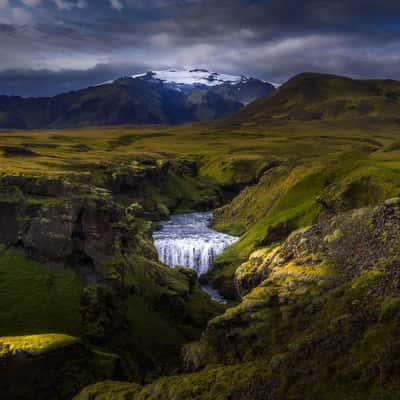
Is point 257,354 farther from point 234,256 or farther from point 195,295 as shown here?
point 234,256

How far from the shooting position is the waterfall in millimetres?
73000

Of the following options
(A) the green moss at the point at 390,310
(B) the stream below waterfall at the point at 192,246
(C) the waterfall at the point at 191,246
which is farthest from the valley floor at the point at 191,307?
(C) the waterfall at the point at 191,246

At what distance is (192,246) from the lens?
75688 millimetres

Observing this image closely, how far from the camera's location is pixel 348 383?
17.5 m

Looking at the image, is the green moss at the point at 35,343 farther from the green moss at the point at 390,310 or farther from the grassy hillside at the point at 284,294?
the green moss at the point at 390,310

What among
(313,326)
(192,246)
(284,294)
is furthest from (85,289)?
(192,246)

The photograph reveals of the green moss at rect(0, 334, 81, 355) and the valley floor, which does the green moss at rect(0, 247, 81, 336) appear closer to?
the valley floor

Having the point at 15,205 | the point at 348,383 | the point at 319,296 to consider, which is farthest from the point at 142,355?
the point at 348,383

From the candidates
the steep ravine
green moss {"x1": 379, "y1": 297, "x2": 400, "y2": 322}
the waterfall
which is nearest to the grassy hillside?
green moss {"x1": 379, "y1": 297, "x2": 400, "y2": 322}

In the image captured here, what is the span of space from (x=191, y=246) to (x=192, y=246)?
176 millimetres

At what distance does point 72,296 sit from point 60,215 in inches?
323

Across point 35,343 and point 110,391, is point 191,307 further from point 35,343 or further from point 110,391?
point 110,391

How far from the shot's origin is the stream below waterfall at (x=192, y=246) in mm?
72750

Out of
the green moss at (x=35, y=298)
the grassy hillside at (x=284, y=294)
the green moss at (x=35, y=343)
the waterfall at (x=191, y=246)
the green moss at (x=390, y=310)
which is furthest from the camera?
the waterfall at (x=191, y=246)
